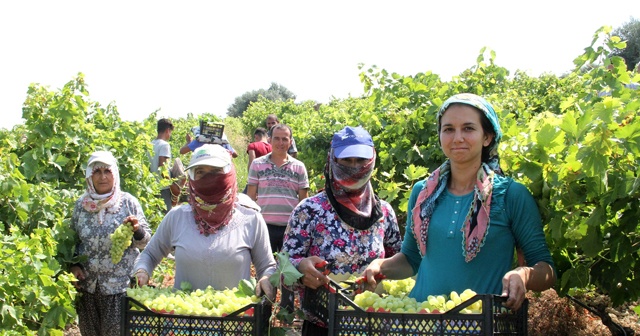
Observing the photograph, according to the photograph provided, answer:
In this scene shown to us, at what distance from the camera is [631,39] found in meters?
32.1

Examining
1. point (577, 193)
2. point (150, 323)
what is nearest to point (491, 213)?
point (577, 193)

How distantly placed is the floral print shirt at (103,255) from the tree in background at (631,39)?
26.5m

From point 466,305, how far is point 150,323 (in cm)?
131

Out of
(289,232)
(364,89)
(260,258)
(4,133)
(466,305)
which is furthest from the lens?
(364,89)

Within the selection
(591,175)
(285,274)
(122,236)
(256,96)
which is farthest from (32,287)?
(256,96)

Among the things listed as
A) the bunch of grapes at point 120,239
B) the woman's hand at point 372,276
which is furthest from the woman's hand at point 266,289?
the bunch of grapes at point 120,239

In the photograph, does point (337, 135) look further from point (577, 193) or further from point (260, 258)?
point (577, 193)

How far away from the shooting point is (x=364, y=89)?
7574mm

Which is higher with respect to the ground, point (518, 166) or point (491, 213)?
point (518, 166)

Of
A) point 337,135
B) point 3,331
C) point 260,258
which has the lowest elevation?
point 3,331

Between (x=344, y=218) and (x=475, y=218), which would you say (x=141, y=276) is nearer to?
(x=344, y=218)

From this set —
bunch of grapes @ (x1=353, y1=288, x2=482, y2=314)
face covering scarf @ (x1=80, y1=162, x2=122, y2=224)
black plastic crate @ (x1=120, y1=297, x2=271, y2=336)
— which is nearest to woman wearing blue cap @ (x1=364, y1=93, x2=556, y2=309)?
bunch of grapes @ (x1=353, y1=288, x2=482, y2=314)

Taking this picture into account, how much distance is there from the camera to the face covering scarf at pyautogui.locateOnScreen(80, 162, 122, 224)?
521 centimetres

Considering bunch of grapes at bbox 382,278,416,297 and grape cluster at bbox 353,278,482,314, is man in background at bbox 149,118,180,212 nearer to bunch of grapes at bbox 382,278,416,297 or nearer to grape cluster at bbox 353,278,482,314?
bunch of grapes at bbox 382,278,416,297
